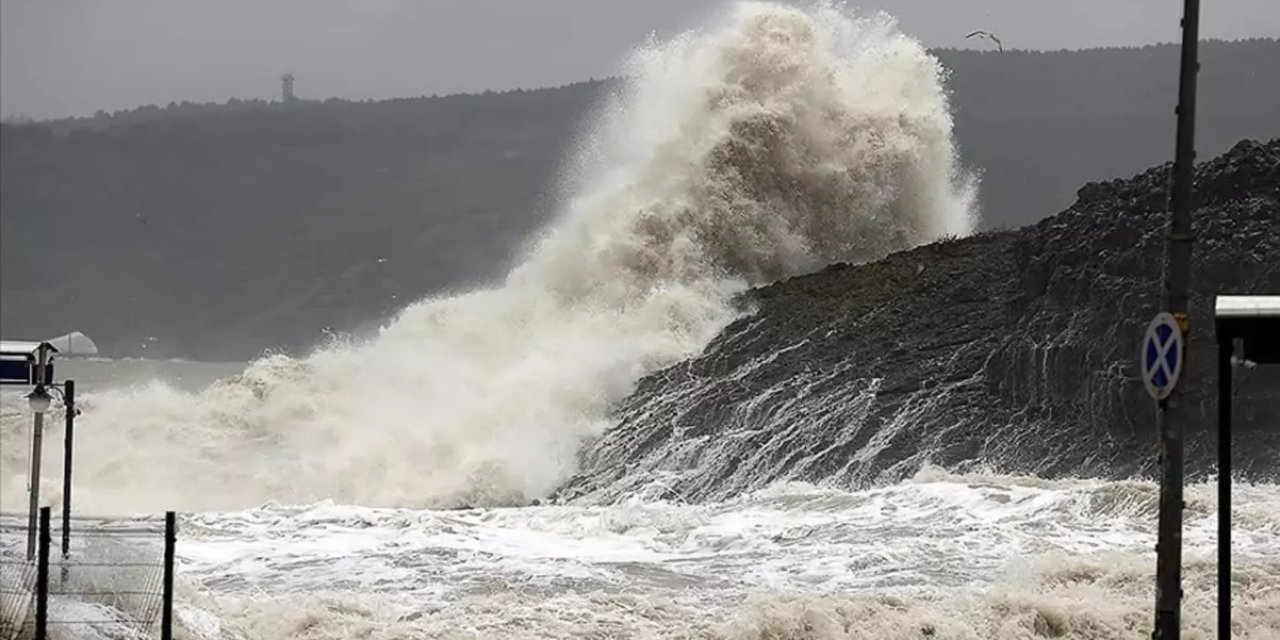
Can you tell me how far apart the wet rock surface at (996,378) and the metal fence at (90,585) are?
1225cm

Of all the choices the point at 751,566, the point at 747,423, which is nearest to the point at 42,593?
the point at 751,566

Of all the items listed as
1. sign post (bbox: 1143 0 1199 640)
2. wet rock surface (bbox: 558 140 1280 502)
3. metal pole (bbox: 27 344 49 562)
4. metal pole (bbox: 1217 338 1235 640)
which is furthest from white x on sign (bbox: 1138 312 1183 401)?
wet rock surface (bbox: 558 140 1280 502)

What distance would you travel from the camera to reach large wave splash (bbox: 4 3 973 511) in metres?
28.3

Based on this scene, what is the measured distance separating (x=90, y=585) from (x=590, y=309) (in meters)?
24.0

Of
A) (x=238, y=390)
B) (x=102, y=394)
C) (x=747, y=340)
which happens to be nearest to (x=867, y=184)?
(x=747, y=340)

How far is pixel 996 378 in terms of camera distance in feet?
85.3

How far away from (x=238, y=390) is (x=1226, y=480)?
2707cm

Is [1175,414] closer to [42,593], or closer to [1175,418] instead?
[1175,418]

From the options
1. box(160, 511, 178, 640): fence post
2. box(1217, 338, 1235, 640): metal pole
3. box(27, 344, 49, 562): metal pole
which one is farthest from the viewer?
box(27, 344, 49, 562): metal pole

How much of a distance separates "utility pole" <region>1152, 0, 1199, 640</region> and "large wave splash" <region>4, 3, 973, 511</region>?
17643 millimetres

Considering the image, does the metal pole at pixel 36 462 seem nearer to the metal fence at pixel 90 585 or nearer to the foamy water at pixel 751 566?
the metal fence at pixel 90 585

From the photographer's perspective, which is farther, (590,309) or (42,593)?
(590,309)

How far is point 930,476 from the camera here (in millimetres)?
21812

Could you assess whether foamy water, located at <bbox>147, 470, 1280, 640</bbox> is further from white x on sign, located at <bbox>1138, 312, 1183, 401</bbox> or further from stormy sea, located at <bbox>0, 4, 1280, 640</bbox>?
white x on sign, located at <bbox>1138, 312, 1183, 401</bbox>
